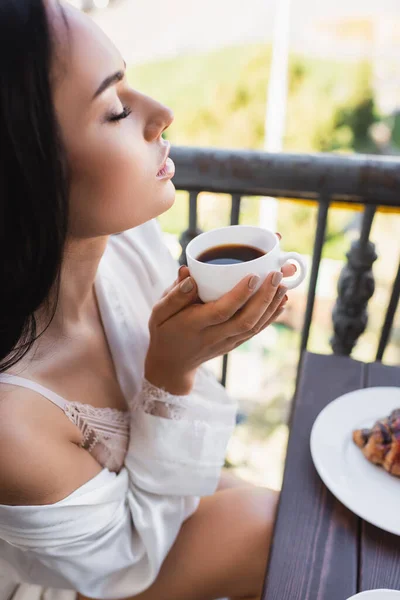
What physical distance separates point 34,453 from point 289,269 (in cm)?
55

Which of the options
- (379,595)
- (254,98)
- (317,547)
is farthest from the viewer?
(254,98)

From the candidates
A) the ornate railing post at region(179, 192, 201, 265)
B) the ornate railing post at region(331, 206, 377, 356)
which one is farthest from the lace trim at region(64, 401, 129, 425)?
the ornate railing post at region(331, 206, 377, 356)

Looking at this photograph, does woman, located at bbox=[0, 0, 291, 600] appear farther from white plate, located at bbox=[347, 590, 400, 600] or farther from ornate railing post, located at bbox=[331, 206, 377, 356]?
ornate railing post, located at bbox=[331, 206, 377, 356]

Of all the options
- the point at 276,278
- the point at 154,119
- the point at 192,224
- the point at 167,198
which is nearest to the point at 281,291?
the point at 276,278

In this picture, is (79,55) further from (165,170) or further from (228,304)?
(228,304)

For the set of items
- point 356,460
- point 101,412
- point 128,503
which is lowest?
point 128,503

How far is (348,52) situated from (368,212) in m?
10.9

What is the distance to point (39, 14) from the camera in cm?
71

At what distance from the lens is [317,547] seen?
2.64 ft

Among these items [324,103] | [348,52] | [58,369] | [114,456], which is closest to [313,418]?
[114,456]

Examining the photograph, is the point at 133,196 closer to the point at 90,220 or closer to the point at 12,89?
the point at 90,220

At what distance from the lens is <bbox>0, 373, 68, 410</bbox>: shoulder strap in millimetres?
912

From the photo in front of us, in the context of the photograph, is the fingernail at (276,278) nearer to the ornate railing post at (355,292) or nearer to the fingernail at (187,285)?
the fingernail at (187,285)

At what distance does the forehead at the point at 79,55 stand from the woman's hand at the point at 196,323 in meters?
0.35
